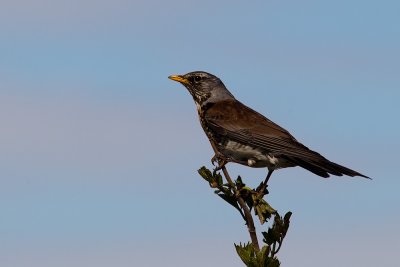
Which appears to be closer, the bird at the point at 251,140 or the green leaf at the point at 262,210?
the green leaf at the point at 262,210

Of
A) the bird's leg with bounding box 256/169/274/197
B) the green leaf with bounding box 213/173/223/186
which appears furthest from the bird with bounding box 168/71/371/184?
the green leaf with bounding box 213/173/223/186

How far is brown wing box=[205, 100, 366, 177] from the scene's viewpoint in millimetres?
9953

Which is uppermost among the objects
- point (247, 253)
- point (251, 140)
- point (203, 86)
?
point (203, 86)

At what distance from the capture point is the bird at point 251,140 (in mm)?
10174

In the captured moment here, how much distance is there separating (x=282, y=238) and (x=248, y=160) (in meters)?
4.82

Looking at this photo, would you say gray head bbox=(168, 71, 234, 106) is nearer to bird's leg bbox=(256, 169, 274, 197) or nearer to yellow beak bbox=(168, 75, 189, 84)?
yellow beak bbox=(168, 75, 189, 84)

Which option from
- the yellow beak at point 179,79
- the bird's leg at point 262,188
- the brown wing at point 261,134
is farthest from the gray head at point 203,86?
the bird's leg at point 262,188

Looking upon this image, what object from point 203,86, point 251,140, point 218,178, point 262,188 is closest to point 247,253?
point 218,178

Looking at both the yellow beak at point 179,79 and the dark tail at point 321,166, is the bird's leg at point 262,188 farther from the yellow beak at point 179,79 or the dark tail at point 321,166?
the yellow beak at point 179,79

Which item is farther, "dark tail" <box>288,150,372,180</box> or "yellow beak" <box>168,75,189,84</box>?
"yellow beak" <box>168,75,189,84</box>

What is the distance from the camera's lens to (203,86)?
1402 cm

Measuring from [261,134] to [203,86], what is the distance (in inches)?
106

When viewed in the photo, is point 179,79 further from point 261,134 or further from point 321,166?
A: point 321,166

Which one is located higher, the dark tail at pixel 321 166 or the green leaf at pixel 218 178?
the dark tail at pixel 321 166
